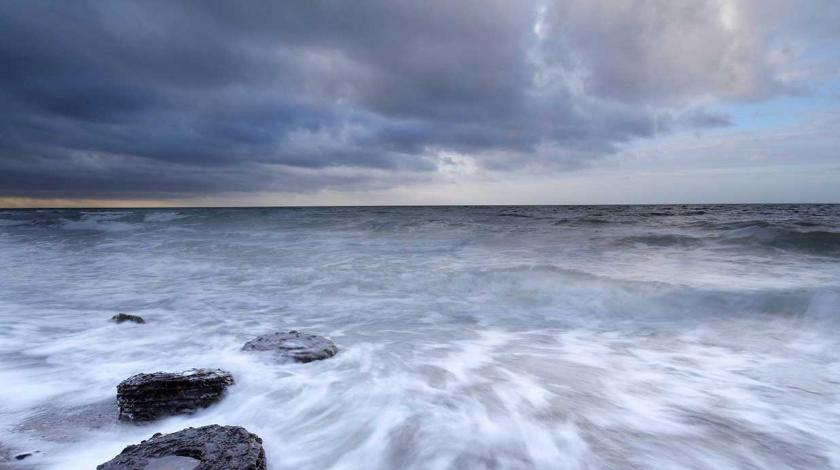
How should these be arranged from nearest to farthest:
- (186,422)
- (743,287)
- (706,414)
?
1. (186,422)
2. (706,414)
3. (743,287)

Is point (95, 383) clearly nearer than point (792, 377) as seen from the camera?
Yes

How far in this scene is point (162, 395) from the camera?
9.04 ft

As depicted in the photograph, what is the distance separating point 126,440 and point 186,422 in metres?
0.31

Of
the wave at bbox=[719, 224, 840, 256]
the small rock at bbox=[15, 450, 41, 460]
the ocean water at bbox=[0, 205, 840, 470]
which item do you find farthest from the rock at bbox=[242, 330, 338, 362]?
the wave at bbox=[719, 224, 840, 256]

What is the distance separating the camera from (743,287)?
23.8 feet

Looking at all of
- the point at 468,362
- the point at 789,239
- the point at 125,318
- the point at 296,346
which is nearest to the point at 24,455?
the point at 296,346

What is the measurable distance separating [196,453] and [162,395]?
1004 millimetres

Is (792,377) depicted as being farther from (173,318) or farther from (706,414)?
(173,318)

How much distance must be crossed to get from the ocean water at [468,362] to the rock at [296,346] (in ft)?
0.42

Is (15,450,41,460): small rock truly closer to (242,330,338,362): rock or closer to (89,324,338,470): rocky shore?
(89,324,338,470): rocky shore

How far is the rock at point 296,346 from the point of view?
13.1 feet

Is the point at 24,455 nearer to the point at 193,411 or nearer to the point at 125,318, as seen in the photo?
the point at 193,411

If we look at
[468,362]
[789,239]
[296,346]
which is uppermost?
[789,239]

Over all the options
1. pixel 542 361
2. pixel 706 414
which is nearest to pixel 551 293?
pixel 542 361
